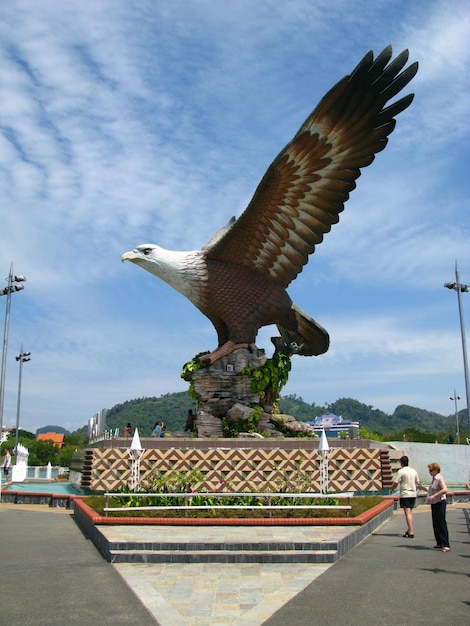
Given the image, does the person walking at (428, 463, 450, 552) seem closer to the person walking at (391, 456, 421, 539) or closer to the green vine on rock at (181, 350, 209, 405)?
the person walking at (391, 456, 421, 539)

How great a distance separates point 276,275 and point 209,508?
25.6 ft

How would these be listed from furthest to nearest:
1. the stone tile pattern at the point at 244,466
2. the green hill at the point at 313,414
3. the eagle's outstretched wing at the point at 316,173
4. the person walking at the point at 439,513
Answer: the green hill at the point at 313,414
the stone tile pattern at the point at 244,466
the eagle's outstretched wing at the point at 316,173
the person walking at the point at 439,513

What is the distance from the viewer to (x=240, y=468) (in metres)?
14.4

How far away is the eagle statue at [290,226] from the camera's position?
45.7ft

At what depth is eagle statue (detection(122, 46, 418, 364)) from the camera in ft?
45.7

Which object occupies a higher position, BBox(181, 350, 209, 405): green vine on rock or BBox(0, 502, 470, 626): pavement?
BBox(181, 350, 209, 405): green vine on rock

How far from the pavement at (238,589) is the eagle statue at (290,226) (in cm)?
878

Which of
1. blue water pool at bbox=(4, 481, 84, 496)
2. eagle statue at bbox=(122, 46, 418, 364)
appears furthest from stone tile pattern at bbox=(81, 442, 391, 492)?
eagle statue at bbox=(122, 46, 418, 364)

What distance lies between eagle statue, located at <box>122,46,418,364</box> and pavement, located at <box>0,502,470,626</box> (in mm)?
8778

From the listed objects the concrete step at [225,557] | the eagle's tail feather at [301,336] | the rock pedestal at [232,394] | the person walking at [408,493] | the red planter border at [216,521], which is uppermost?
the eagle's tail feather at [301,336]

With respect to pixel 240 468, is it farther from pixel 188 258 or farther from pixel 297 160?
pixel 297 160

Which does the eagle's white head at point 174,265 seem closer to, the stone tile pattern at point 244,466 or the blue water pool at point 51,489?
the stone tile pattern at point 244,466

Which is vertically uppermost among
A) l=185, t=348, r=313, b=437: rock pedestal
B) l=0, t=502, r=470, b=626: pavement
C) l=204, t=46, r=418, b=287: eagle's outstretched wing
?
l=204, t=46, r=418, b=287: eagle's outstretched wing

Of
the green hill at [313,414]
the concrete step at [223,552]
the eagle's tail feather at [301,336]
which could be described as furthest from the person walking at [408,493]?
the green hill at [313,414]
